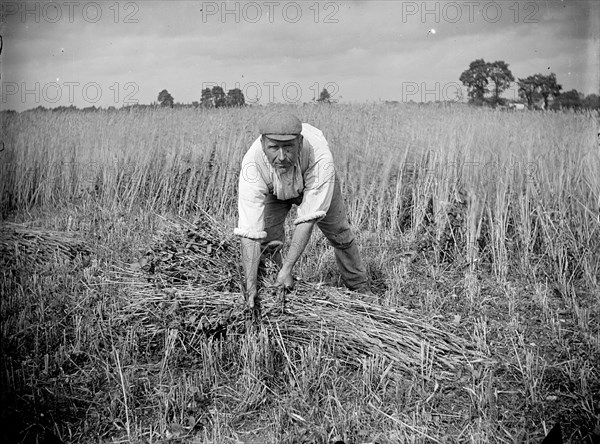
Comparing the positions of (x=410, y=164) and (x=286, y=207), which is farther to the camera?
(x=410, y=164)

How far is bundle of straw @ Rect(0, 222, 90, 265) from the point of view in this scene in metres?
4.98

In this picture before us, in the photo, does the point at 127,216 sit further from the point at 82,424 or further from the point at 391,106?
the point at 391,106

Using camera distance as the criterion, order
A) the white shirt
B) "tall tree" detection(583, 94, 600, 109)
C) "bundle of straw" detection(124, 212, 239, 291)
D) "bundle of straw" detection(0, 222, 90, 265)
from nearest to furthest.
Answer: "tall tree" detection(583, 94, 600, 109), the white shirt, "bundle of straw" detection(124, 212, 239, 291), "bundle of straw" detection(0, 222, 90, 265)

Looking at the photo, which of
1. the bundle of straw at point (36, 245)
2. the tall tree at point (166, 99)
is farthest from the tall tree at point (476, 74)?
the tall tree at point (166, 99)

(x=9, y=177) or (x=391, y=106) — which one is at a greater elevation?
(x=391, y=106)

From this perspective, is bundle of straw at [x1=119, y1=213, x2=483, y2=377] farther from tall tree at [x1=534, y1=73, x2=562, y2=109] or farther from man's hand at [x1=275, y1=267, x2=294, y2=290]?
tall tree at [x1=534, y1=73, x2=562, y2=109]

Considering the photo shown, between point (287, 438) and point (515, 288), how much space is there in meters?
2.68

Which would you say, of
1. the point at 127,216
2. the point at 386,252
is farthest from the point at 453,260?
the point at 127,216

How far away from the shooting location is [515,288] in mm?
4805

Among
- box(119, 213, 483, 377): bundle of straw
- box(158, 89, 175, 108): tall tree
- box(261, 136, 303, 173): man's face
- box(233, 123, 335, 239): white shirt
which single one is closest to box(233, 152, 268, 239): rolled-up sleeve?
box(233, 123, 335, 239): white shirt

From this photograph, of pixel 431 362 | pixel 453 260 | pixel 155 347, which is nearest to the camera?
pixel 431 362

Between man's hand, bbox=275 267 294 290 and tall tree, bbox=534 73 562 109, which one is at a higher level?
tall tree, bbox=534 73 562 109

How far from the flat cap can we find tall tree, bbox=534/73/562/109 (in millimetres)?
4127

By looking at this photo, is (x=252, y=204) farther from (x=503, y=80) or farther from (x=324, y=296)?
(x=503, y=80)
